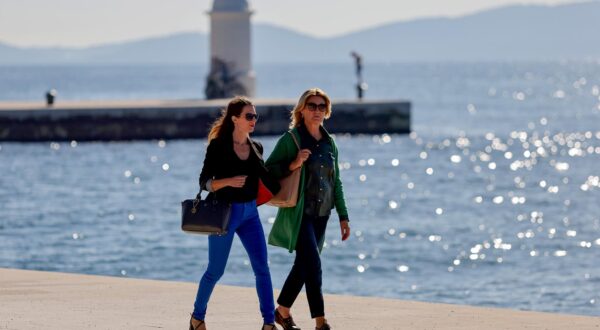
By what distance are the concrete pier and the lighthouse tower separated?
4.81 metres

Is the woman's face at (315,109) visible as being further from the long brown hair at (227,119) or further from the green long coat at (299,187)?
the long brown hair at (227,119)

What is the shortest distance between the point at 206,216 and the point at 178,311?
144cm

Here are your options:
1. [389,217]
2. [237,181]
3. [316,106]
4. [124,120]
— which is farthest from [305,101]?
[124,120]

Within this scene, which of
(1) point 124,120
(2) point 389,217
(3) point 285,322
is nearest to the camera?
(3) point 285,322

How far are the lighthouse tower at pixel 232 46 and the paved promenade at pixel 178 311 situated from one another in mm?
42380

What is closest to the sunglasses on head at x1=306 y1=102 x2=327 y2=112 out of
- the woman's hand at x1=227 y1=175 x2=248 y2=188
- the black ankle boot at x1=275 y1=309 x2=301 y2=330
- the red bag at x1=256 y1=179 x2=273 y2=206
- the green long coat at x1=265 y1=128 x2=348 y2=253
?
the green long coat at x1=265 y1=128 x2=348 y2=253

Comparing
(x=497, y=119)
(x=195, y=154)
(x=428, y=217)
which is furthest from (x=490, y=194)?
(x=497, y=119)

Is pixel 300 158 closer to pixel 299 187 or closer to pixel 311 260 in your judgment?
pixel 299 187

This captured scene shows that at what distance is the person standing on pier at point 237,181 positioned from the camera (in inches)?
337

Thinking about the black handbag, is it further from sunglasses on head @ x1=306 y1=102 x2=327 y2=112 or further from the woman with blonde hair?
sunglasses on head @ x1=306 y1=102 x2=327 y2=112

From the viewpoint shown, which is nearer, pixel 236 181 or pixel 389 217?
pixel 236 181

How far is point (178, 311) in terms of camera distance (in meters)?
9.80

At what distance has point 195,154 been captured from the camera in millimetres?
45094

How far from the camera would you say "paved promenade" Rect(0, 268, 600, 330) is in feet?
30.5
